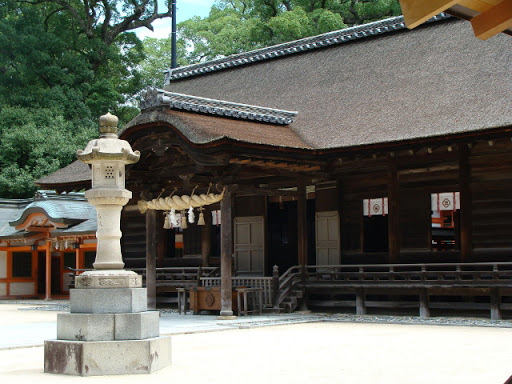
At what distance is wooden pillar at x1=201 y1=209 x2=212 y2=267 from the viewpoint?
68.0 ft

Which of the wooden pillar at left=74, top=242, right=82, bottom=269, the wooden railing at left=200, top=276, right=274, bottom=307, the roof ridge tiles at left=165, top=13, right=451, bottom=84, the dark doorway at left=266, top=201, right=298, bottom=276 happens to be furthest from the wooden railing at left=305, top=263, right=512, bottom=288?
the wooden pillar at left=74, top=242, right=82, bottom=269

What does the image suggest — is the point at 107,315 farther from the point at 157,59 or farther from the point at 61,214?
the point at 157,59

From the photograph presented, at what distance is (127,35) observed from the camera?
42062 mm

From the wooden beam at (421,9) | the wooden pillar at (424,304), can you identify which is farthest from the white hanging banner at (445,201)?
the wooden beam at (421,9)

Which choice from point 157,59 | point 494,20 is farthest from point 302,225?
point 157,59

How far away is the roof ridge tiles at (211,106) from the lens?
16.6m

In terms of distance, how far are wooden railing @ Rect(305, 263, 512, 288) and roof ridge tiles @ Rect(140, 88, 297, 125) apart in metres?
3.95

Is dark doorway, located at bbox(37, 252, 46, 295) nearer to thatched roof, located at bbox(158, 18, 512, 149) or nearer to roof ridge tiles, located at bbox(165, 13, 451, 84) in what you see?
roof ridge tiles, located at bbox(165, 13, 451, 84)

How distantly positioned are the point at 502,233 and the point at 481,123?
8.39 feet

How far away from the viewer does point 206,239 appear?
20828mm

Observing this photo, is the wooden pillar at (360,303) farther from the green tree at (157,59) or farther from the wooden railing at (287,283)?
the green tree at (157,59)

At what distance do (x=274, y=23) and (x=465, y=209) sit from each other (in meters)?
21.6

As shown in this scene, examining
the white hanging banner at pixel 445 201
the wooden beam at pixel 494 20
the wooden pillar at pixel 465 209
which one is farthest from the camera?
the white hanging banner at pixel 445 201

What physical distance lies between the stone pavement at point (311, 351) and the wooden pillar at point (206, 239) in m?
4.57
